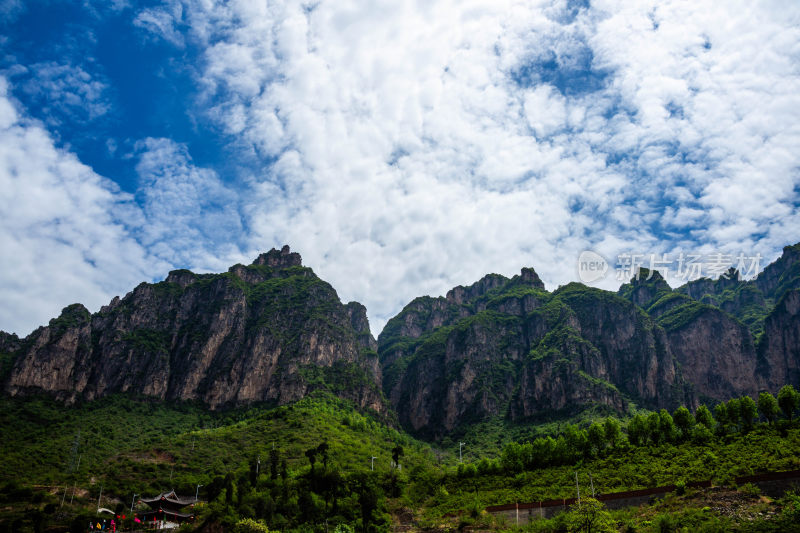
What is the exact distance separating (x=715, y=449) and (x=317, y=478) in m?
51.2

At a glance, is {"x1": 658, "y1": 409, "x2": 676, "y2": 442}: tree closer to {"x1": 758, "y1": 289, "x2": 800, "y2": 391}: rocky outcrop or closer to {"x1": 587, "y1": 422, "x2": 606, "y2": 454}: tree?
{"x1": 587, "y1": 422, "x2": 606, "y2": 454}: tree

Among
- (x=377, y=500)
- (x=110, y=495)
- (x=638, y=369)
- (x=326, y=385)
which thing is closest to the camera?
(x=377, y=500)

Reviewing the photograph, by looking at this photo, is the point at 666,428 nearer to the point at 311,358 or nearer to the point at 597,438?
the point at 597,438

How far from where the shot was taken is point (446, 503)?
235 feet

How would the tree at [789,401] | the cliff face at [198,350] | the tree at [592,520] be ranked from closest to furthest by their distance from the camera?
1. the tree at [592,520]
2. the tree at [789,401]
3. the cliff face at [198,350]

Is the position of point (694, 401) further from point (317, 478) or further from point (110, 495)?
point (110, 495)

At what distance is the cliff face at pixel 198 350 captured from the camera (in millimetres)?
155125

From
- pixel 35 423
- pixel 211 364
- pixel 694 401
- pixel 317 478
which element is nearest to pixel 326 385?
pixel 211 364

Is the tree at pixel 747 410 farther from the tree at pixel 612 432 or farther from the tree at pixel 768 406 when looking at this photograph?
the tree at pixel 612 432

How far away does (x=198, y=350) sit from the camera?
576ft

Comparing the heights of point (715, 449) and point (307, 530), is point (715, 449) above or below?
above

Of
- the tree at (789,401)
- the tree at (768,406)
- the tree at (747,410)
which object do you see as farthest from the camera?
the tree at (747,410)

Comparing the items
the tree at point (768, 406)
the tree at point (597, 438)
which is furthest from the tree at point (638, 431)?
the tree at point (768, 406)

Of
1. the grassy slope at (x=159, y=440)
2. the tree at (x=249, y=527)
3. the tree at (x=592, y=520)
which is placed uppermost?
the grassy slope at (x=159, y=440)
